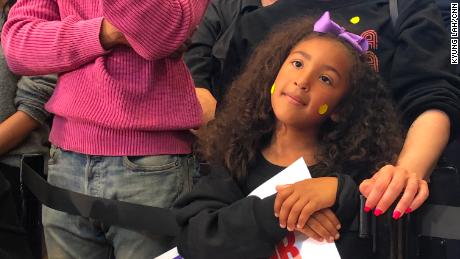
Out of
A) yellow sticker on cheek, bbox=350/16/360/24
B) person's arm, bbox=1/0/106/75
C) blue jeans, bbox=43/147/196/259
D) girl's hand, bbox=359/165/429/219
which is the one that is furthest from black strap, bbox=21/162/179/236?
yellow sticker on cheek, bbox=350/16/360/24

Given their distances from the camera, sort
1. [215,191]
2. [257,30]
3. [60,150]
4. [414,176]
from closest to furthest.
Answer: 1. [414,176]
2. [215,191]
3. [60,150]
4. [257,30]

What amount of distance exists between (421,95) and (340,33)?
0.19 meters

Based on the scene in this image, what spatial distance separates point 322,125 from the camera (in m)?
1.04

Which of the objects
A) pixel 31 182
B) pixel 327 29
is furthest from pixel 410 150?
pixel 31 182

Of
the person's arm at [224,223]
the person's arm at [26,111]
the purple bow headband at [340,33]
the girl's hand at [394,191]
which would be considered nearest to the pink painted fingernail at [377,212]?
the girl's hand at [394,191]

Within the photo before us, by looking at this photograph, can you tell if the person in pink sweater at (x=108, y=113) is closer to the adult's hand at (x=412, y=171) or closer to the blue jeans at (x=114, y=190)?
the blue jeans at (x=114, y=190)

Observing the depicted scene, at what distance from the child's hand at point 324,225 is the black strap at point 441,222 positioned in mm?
135

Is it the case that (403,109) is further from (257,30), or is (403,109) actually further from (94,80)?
(94,80)

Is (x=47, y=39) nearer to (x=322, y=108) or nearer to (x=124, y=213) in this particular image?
(x=124, y=213)

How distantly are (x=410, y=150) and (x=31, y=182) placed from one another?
748mm

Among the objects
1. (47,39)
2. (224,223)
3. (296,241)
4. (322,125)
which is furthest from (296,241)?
(47,39)

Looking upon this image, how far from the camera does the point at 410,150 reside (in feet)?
3.31

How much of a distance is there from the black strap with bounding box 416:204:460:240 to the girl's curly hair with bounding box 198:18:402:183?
0.38 feet

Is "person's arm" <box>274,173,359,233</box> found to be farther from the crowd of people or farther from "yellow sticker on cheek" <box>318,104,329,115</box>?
"yellow sticker on cheek" <box>318,104,329,115</box>
